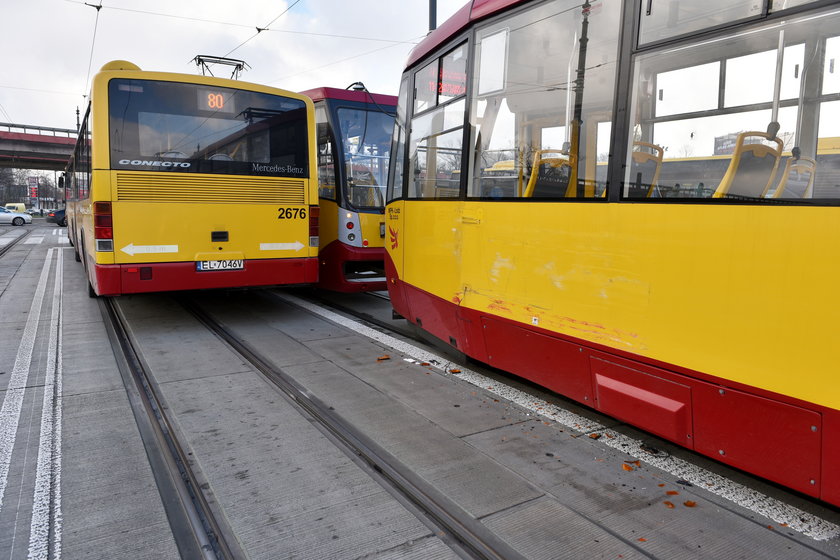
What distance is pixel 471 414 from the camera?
13.5 ft

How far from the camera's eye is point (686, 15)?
2.84m

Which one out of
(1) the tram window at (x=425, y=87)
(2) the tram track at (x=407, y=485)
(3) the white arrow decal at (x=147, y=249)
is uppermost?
(1) the tram window at (x=425, y=87)

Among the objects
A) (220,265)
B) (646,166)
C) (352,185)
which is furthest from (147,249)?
(646,166)

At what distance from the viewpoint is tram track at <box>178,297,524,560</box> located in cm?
251

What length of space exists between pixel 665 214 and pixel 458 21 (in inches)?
107

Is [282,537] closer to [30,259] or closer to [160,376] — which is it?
[160,376]

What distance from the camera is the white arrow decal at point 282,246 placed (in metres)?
6.95

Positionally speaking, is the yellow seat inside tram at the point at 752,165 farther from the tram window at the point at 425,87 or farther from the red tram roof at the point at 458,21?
the tram window at the point at 425,87

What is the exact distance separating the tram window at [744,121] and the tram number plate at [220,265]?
500 centimetres

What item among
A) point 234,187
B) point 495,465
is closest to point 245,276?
point 234,187

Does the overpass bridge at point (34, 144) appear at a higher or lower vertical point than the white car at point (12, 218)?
higher

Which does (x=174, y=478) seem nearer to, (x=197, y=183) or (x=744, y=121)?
(x=744, y=121)

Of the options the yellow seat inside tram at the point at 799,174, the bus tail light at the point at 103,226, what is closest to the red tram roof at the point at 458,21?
the yellow seat inside tram at the point at 799,174

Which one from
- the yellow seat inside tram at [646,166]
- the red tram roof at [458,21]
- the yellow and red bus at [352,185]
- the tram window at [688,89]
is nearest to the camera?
the tram window at [688,89]
